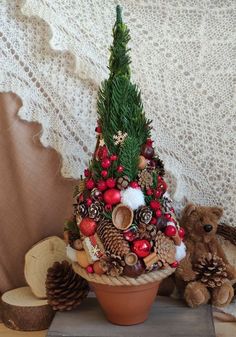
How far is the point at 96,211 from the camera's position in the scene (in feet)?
3.11

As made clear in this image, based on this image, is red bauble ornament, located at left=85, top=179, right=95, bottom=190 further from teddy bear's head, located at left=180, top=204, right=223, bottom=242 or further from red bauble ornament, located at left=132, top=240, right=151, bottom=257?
teddy bear's head, located at left=180, top=204, right=223, bottom=242

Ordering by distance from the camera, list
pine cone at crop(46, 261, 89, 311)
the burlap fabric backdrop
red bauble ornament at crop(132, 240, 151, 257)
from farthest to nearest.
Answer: the burlap fabric backdrop < pine cone at crop(46, 261, 89, 311) < red bauble ornament at crop(132, 240, 151, 257)

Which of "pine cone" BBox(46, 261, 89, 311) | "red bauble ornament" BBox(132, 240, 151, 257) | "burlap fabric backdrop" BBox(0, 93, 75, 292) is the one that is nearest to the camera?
"red bauble ornament" BBox(132, 240, 151, 257)

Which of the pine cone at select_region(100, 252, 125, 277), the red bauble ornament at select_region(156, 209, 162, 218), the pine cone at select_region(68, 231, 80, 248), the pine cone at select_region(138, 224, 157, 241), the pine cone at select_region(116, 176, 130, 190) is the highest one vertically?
the pine cone at select_region(116, 176, 130, 190)

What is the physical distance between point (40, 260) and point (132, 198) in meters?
0.35

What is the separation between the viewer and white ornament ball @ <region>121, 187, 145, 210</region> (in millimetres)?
937

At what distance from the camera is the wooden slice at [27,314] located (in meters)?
1.12

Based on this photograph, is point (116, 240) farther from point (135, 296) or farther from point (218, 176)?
point (218, 176)

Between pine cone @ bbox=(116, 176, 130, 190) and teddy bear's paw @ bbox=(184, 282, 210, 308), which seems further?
teddy bear's paw @ bbox=(184, 282, 210, 308)

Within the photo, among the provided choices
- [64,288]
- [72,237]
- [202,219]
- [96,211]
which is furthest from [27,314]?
[202,219]

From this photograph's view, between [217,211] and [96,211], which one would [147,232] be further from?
[217,211]

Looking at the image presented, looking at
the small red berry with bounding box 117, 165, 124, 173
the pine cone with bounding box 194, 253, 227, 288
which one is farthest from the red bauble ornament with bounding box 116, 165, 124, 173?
the pine cone with bounding box 194, 253, 227, 288

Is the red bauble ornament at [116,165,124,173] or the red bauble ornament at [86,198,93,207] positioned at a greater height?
the red bauble ornament at [116,165,124,173]

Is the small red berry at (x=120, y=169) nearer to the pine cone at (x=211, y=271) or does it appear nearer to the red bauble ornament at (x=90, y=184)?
the red bauble ornament at (x=90, y=184)
